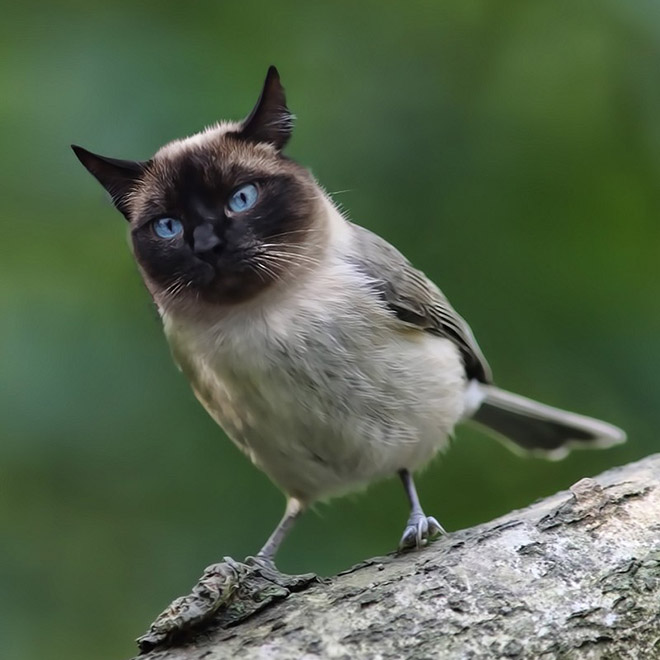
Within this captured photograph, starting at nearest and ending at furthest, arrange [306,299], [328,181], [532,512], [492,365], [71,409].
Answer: [532,512]
[306,299]
[71,409]
[328,181]
[492,365]

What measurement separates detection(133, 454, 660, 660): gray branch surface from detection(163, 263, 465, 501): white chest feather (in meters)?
0.60

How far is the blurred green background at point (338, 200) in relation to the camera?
3258mm

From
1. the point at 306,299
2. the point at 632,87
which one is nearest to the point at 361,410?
the point at 306,299

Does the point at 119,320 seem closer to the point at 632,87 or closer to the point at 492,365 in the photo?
the point at 492,365

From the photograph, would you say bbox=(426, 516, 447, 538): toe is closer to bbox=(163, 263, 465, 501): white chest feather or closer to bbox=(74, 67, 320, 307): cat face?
bbox=(163, 263, 465, 501): white chest feather

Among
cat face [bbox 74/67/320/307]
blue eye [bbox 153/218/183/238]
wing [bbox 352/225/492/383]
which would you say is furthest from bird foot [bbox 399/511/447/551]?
blue eye [bbox 153/218/183/238]

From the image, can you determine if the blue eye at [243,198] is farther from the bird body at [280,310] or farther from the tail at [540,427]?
the tail at [540,427]

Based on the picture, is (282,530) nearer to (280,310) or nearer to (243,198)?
(280,310)

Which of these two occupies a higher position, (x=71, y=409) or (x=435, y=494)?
(x=71, y=409)

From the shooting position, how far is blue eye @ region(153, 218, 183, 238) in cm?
281

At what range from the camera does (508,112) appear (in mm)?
3529

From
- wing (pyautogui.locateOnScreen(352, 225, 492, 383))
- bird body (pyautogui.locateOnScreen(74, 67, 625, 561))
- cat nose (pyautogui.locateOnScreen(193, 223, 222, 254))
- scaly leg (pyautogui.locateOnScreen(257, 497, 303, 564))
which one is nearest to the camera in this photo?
cat nose (pyautogui.locateOnScreen(193, 223, 222, 254))

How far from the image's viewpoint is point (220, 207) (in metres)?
2.78

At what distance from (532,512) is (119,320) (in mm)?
1490
